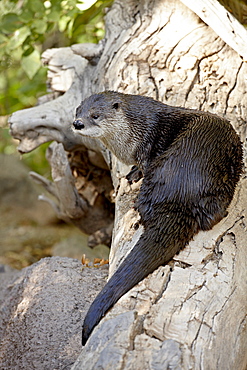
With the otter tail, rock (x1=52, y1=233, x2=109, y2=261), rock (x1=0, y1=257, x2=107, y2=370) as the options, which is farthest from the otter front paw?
rock (x1=52, y1=233, x2=109, y2=261)

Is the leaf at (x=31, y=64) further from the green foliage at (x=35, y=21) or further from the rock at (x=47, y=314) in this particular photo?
the rock at (x=47, y=314)

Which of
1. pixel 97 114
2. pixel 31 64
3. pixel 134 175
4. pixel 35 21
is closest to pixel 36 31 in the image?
pixel 35 21

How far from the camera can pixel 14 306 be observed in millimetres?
1981

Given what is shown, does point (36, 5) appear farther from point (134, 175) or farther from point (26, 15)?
point (134, 175)

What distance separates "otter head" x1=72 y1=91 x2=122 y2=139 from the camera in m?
1.91

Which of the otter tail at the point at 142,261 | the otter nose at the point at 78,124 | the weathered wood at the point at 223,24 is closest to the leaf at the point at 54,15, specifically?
the weathered wood at the point at 223,24

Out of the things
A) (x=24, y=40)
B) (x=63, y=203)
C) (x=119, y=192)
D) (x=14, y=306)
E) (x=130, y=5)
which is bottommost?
(x=63, y=203)

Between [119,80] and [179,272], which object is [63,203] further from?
[179,272]

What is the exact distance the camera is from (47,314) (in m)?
1.73

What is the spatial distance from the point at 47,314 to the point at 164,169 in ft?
2.29

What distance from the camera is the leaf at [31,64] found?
303 centimetres

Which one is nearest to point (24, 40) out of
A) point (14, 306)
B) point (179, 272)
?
point (14, 306)

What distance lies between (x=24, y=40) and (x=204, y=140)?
1859 mm

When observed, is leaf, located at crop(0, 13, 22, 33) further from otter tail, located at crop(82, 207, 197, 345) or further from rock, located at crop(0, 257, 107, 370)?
otter tail, located at crop(82, 207, 197, 345)
